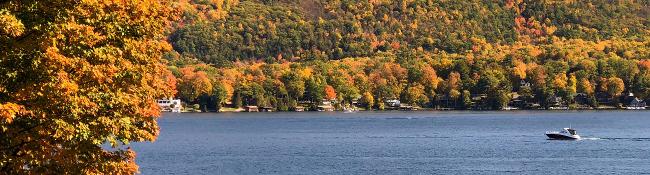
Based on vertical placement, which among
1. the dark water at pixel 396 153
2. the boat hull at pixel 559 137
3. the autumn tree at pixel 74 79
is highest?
the autumn tree at pixel 74 79

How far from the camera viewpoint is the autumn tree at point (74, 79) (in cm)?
2603

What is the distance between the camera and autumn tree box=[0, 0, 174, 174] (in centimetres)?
2603

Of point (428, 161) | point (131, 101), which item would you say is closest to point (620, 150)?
point (428, 161)

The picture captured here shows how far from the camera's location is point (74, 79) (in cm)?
2705

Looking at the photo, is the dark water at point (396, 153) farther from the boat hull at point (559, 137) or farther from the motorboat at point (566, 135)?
the motorboat at point (566, 135)

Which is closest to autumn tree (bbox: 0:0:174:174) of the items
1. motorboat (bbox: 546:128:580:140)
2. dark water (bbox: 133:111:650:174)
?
dark water (bbox: 133:111:650:174)

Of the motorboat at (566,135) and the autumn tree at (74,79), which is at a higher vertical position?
the autumn tree at (74,79)

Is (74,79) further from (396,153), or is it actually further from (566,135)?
(566,135)

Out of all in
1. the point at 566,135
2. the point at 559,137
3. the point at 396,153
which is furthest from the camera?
the point at 559,137

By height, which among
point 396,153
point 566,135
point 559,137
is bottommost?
point 396,153

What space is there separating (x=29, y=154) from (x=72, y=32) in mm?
3378

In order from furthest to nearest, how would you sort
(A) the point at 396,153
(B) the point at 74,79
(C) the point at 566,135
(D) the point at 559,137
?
1. (D) the point at 559,137
2. (C) the point at 566,135
3. (A) the point at 396,153
4. (B) the point at 74,79

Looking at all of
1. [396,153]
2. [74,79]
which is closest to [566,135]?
[396,153]

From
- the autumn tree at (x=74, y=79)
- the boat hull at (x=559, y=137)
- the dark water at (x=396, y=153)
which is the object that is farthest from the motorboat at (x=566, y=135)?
the autumn tree at (x=74, y=79)
